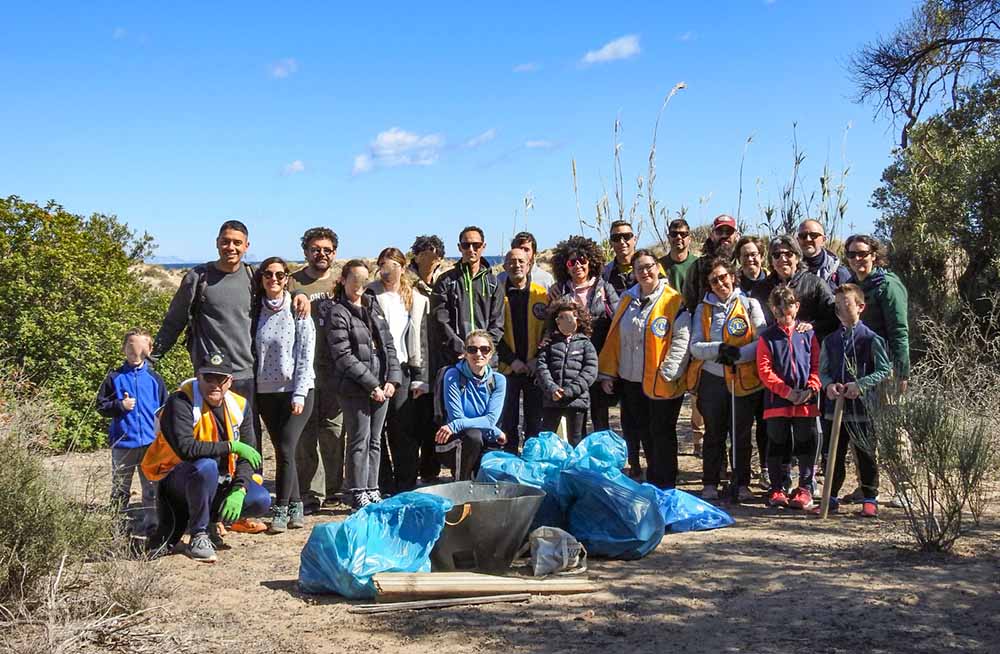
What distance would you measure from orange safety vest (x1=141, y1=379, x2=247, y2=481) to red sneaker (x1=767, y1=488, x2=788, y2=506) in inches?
144

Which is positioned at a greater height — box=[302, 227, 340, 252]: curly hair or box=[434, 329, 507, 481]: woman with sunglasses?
box=[302, 227, 340, 252]: curly hair

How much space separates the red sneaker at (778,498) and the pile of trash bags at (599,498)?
1.94 feet

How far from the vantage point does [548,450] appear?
21.1 feet

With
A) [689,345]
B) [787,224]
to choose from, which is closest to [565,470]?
[689,345]

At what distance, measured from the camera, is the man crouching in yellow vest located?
19.1ft

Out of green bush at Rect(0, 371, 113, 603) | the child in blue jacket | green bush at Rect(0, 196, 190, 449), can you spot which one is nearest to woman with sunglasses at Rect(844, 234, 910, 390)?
the child in blue jacket

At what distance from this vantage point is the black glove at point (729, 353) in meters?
6.89

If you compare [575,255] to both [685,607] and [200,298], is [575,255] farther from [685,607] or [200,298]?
[685,607]

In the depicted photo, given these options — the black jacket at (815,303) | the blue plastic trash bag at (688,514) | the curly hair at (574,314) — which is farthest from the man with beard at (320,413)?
the black jacket at (815,303)

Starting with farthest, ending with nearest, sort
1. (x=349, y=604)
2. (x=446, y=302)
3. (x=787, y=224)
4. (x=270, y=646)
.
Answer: (x=787, y=224) → (x=446, y=302) → (x=349, y=604) → (x=270, y=646)

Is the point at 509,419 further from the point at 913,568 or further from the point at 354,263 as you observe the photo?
the point at 913,568

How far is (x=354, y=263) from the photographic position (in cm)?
679

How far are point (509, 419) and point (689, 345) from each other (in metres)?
1.48

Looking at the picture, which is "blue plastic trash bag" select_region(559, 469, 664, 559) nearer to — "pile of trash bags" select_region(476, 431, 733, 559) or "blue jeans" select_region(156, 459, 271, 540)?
"pile of trash bags" select_region(476, 431, 733, 559)
